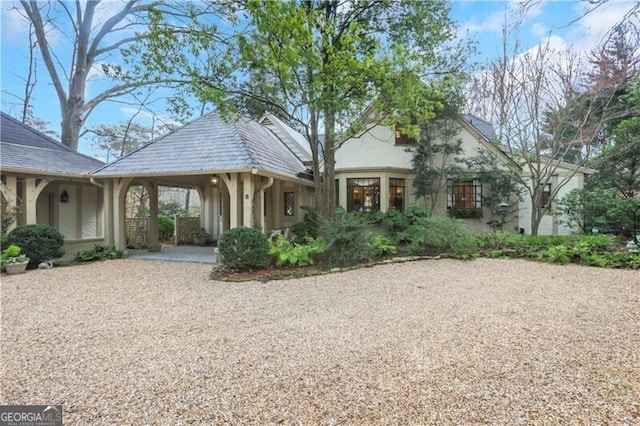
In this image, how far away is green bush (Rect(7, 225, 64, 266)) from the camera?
8.16 meters

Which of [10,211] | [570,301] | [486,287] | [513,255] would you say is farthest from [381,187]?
[10,211]

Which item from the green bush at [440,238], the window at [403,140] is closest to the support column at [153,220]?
the green bush at [440,238]

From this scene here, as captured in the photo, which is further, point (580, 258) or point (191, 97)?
point (191, 97)

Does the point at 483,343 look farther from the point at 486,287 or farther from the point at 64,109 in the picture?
the point at 64,109

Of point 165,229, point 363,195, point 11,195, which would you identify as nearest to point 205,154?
point 11,195

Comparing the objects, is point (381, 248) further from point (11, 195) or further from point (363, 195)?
point (11, 195)

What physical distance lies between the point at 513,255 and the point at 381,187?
5.58m

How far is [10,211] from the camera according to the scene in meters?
9.01

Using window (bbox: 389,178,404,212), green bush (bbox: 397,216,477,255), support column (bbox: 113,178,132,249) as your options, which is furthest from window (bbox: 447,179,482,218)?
support column (bbox: 113,178,132,249)

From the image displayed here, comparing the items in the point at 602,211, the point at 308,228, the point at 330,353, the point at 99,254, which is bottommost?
the point at 330,353

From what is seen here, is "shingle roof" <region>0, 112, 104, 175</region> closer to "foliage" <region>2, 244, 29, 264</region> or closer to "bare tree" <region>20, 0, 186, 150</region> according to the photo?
"foliage" <region>2, 244, 29, 264</region>

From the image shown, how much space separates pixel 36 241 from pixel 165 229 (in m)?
6.98

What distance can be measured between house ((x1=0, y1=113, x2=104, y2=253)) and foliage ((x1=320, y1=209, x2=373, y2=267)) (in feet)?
27.3

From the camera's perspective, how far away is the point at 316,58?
770 centimetres
